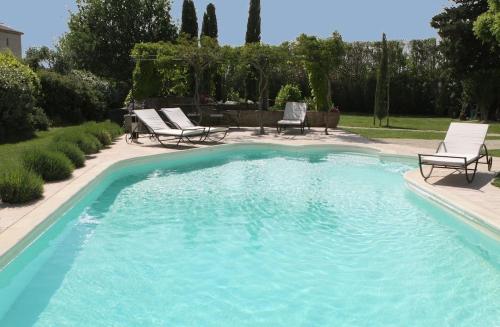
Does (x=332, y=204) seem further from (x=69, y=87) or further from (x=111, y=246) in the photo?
(x=69, y=87)

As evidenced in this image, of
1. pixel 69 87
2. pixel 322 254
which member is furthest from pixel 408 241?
pixel 69 87

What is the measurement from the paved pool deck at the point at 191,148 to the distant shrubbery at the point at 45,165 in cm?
20

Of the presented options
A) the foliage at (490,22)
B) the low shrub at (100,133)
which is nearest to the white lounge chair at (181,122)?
the low shrub at (100,133)

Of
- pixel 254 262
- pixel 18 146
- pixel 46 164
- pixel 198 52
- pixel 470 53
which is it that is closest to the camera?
pixel 254 262

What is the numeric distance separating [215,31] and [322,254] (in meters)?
23.1

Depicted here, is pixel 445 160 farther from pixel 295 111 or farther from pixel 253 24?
pixel 253 24

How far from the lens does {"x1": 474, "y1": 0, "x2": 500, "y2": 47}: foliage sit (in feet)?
25.3

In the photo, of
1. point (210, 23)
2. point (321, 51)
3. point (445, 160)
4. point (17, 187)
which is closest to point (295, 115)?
point (321, 51)

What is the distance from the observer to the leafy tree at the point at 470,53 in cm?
2258

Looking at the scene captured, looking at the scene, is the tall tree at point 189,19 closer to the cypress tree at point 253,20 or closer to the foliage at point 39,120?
the cypress tree at point 253,20

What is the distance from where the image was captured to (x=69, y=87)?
18.9 m

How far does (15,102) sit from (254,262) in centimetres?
1081

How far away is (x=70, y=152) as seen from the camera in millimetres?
9344

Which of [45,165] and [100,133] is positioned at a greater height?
[100,133]
